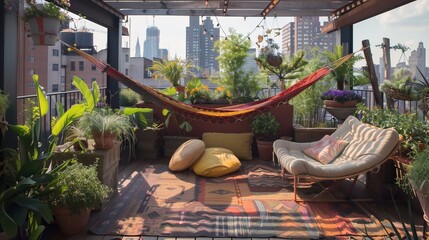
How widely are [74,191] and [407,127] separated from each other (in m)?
2.61

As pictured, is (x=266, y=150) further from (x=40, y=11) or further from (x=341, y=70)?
(x=40, y=11)

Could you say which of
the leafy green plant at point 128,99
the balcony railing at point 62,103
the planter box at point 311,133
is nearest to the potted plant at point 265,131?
the planter box at point 311,133

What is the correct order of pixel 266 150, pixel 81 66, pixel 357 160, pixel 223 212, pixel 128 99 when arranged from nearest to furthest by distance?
pixel 223 212 < pixel 357 160 < pixel 266 150 < pixel 128 99 < pixel 81 66

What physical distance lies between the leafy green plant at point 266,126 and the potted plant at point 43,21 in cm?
304

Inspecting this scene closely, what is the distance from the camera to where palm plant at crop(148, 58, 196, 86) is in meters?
6.21

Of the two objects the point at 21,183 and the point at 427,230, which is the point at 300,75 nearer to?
the point at 427,230

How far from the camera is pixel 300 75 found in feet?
20.7

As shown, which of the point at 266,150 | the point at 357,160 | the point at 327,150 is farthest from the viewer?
the point at 266,150

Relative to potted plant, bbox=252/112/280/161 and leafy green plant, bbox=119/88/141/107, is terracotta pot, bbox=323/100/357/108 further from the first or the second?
leafy green plant, bbox=119/88/141/107

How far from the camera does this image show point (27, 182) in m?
2.36

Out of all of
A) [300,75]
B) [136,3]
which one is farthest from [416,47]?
[136,3]

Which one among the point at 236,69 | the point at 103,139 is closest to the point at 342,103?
the point at 236,69

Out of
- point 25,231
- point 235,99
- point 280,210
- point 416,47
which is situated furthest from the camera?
point 235,99

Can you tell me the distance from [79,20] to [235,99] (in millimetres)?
2592
